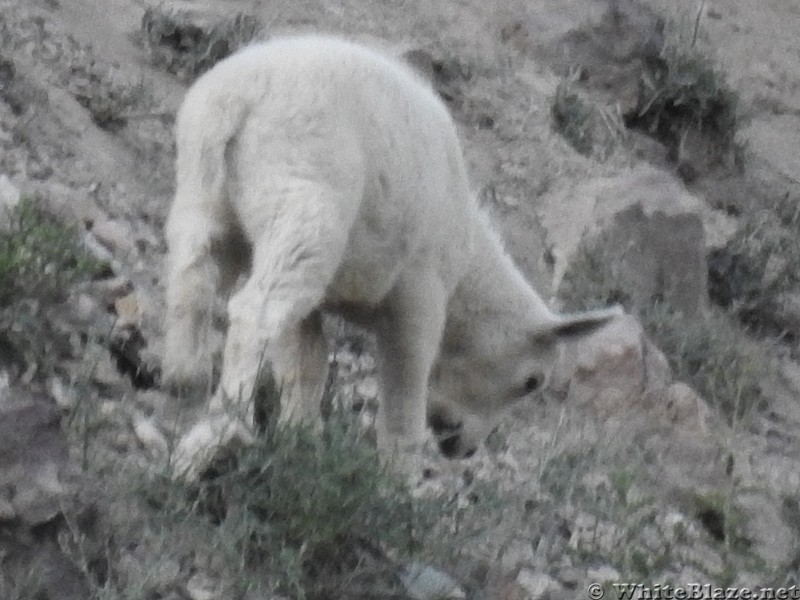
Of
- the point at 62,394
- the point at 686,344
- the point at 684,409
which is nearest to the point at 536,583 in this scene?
the point at 62,394

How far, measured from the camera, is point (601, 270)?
9.08 metres

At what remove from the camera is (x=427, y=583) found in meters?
5.11

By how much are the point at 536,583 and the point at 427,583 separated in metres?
0.83

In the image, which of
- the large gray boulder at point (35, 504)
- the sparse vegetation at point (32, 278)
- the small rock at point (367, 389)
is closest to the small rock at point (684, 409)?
the small rock at point (367, 389)

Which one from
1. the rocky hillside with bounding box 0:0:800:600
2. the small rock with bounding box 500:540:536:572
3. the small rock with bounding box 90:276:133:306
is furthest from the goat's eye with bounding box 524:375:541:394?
the small rock with bounding box 90:276:133:306

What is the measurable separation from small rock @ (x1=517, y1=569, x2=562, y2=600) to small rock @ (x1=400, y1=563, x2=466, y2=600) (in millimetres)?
541

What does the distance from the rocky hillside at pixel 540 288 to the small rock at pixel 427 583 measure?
0.05ft

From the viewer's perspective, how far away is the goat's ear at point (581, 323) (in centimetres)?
645

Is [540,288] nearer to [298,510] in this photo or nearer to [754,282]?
[754,282]

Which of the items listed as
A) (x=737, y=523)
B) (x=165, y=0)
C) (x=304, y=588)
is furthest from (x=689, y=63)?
(x=304, y=588)

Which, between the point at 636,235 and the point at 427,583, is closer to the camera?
the point at 427,583

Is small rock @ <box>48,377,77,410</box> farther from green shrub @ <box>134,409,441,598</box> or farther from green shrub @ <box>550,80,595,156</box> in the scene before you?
green shrub @ <box>550,80,595,156</box>

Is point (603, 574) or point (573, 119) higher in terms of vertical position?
point (603, 574)

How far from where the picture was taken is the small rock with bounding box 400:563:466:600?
5059 mm
